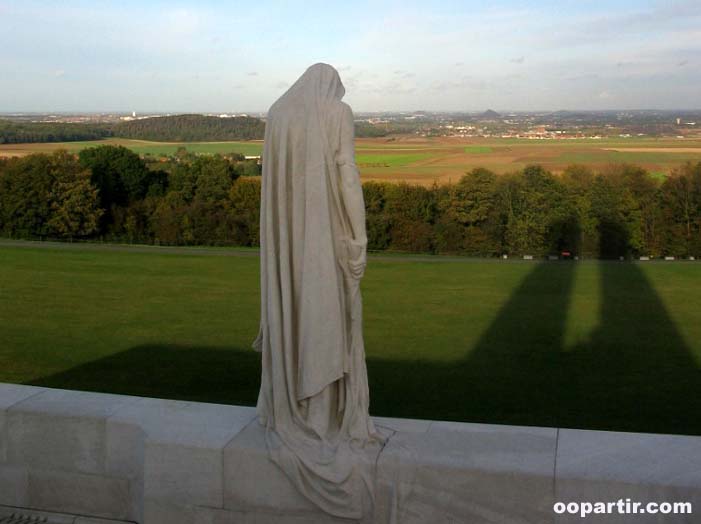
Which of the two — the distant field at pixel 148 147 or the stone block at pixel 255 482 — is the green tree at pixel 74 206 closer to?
the distant field at pixel 148 147

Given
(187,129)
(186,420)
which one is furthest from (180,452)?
(187,129)

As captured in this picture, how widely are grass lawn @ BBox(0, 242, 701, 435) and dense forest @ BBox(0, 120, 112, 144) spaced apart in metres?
29.1

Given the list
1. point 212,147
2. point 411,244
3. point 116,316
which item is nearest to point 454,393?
point 116,316

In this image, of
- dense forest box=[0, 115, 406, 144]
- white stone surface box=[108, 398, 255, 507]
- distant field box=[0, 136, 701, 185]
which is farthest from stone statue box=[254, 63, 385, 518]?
dense forest box=[0, 115, 406, 144]

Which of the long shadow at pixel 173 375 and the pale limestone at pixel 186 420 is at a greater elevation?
the pale limestone at pixel 186 420

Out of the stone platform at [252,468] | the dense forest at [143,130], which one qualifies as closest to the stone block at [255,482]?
the stone platform at [252,468]

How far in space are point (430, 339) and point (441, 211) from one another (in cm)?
2617

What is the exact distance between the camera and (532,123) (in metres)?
54.8

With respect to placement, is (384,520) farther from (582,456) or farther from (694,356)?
(694,356)

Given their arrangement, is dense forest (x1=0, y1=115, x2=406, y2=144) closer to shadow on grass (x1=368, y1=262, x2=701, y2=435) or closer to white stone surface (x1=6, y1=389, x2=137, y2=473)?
shadow on grass (x1=368, y1=262, x2=701, y2=435)

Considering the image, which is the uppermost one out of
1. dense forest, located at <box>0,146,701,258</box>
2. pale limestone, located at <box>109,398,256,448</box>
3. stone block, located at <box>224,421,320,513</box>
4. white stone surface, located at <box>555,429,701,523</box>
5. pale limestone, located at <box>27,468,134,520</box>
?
white stone surface, located at <box>555,429,701,523</box>

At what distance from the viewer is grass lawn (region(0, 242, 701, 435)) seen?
7.73 metres

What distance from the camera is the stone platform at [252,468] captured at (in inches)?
151

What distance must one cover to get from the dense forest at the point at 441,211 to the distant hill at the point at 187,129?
6.03ft
